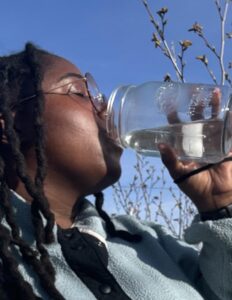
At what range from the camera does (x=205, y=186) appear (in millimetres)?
2217

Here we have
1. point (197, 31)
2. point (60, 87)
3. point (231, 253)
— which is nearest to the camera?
point (231, 253)

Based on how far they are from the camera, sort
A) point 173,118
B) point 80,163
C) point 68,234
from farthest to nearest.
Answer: point 173,118
point 80,163
point 68,234

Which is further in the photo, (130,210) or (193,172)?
(130,210)

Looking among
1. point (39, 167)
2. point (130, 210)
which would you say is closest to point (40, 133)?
point (39, 167)

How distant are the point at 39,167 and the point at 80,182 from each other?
205 mm

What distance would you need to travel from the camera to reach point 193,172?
2189mm

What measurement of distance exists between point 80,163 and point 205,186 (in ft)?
1.44

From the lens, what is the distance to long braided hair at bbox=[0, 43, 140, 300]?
1772mm

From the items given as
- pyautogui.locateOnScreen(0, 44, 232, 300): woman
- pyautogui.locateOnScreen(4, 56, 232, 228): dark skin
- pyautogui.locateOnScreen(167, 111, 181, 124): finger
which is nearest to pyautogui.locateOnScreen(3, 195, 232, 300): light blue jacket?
pyautogui.locateOnScreen(0, 44, 232, 300): woman

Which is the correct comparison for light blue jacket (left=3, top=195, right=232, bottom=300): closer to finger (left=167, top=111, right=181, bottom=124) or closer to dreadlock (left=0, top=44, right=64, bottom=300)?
dreadlock (left=0, top=44, right=64, bottom=300)

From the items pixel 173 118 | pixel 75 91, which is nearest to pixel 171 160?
pixel 173 118

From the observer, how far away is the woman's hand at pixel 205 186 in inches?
86.3

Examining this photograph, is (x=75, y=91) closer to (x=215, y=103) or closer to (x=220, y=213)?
(x=215, y=103)

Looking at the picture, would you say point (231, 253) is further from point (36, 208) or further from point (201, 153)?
point (36, 208)
